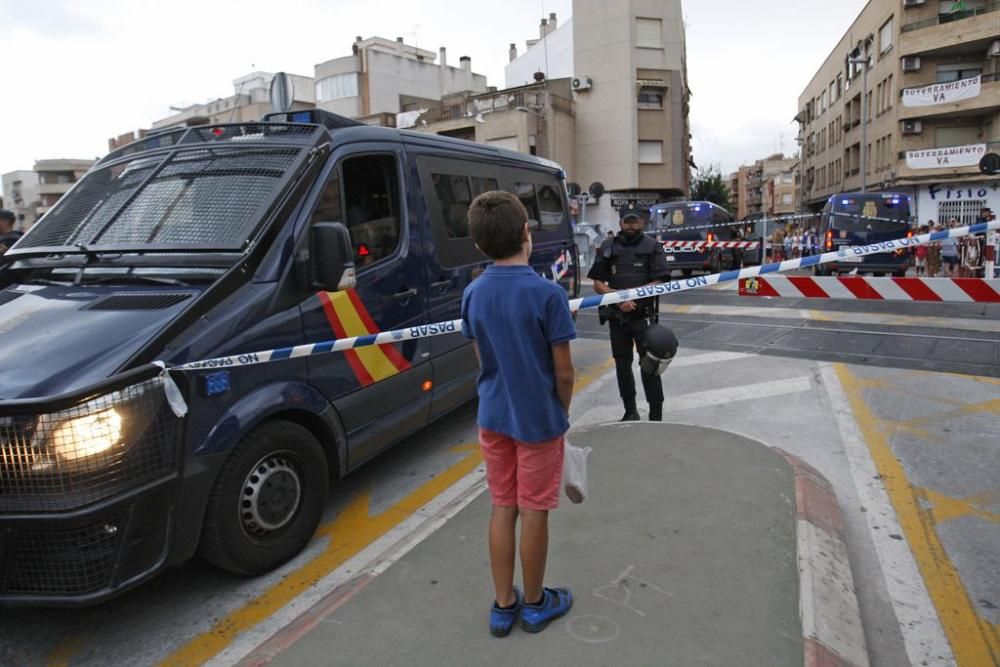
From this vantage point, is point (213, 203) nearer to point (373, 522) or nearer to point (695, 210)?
point (373, 522)

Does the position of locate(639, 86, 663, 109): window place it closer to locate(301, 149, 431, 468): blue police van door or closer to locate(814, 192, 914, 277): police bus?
locate(814, 192, 914, 277): police bus

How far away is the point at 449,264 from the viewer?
16.9 feet

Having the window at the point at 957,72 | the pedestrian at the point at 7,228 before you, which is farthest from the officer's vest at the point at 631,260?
the window at the point at 957,72

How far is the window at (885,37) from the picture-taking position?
36.2 meters

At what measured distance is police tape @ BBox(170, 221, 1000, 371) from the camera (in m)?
3.18

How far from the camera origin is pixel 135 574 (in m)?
2.78

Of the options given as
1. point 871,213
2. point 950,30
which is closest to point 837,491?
point 871,213

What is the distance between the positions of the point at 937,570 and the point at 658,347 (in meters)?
2.23

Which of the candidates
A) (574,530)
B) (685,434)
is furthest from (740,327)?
(574,530)

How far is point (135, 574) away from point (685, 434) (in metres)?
3.58

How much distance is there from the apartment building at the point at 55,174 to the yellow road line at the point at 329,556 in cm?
9381

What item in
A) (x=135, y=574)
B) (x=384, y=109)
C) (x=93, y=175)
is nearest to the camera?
(x=135, y=574)

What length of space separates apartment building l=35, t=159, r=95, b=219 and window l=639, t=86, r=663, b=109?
240 feet

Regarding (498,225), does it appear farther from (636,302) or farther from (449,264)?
(636,302)
